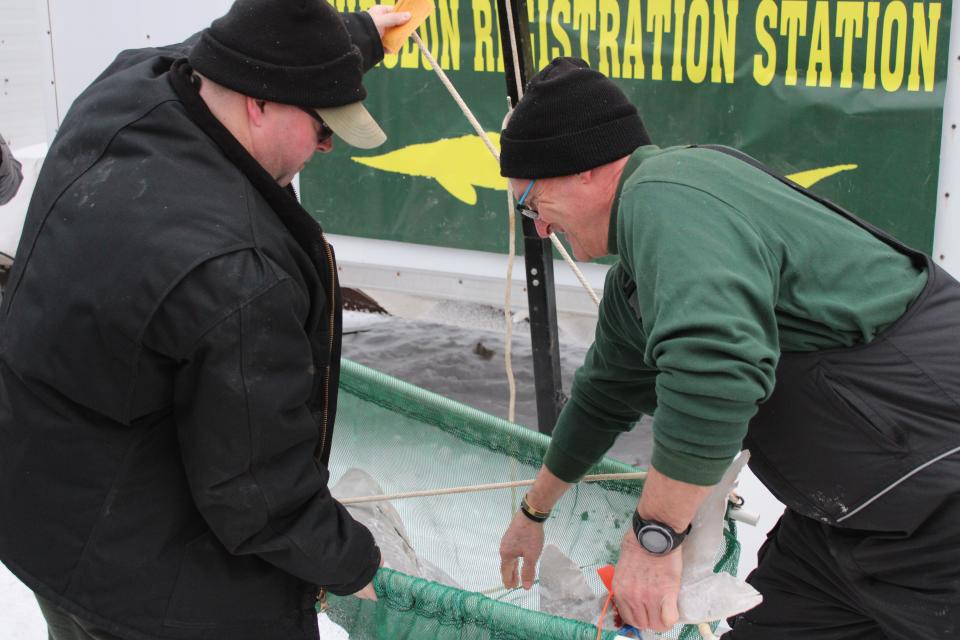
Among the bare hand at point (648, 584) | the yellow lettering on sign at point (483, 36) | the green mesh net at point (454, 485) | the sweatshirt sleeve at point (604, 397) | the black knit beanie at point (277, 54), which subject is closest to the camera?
the black knit beanie at point (277, 54)

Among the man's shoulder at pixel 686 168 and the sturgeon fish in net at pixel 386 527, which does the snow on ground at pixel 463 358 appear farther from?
the man's shoulder at pixel 686 168

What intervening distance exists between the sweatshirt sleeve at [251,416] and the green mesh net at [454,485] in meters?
0.59

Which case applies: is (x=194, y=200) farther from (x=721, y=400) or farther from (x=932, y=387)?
(x=932, y=387)

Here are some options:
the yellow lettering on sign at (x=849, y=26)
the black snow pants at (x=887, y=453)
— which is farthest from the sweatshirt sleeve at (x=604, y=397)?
the yellow lettering on sign at (x=849, y=26)

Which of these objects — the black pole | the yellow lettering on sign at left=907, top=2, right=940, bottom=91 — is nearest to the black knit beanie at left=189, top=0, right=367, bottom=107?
the black pole

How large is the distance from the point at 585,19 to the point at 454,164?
0.74 meters

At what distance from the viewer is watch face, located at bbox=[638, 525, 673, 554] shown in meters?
1.65

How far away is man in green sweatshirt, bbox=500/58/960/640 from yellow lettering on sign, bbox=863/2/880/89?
1.55 metres

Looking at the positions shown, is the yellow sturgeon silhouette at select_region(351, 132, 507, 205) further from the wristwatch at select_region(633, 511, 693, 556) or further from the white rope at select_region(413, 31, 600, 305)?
the wristwatch at select_region(633, 511, 693, 556)

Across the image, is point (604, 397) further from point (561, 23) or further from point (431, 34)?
point (431, 34)

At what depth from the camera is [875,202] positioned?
10.7ft

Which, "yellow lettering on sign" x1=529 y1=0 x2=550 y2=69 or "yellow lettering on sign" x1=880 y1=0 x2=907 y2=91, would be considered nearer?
"yellow lettering on sign" x1=880 y1=0 x2=907 y2=91

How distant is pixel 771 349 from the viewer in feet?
4.90

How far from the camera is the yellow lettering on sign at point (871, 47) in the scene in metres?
3.10
